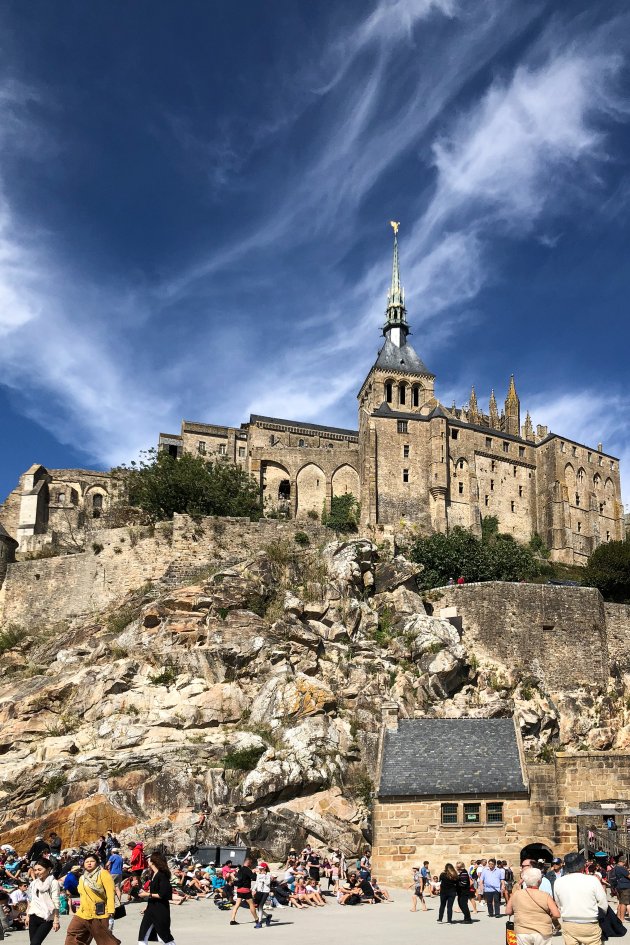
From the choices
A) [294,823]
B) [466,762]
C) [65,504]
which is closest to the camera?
[466,762]

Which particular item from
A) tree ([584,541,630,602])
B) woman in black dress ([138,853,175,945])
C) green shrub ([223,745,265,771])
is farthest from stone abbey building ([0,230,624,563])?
woman in black dress ([138,853,175,945])

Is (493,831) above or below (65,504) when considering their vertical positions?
below

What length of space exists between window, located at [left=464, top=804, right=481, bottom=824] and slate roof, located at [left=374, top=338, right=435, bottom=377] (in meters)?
58.8

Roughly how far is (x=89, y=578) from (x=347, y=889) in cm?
2435

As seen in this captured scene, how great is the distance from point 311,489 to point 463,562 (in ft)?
75.4

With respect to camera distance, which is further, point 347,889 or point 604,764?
point 604,764

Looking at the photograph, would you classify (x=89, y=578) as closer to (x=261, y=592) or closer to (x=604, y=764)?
(x=261, y=592)

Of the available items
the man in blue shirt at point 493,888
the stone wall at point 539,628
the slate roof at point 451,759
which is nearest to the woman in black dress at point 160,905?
the man in blue shirt at point 493,888

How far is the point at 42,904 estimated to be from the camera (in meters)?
11.4

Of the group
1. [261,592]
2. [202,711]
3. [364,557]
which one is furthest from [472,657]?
[202,711]

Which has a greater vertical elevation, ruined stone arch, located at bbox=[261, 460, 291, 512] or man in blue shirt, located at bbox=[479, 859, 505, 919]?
ruined stone arch, located at bbox=[261, 460, 291, 512]

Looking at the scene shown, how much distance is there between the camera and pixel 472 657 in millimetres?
37656

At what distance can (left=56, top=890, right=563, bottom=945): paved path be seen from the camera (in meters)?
14.2

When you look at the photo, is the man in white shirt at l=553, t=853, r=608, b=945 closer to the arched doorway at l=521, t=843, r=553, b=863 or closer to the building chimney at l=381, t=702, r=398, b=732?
the arched doorway at l=521, t=843, r=553, b=863
